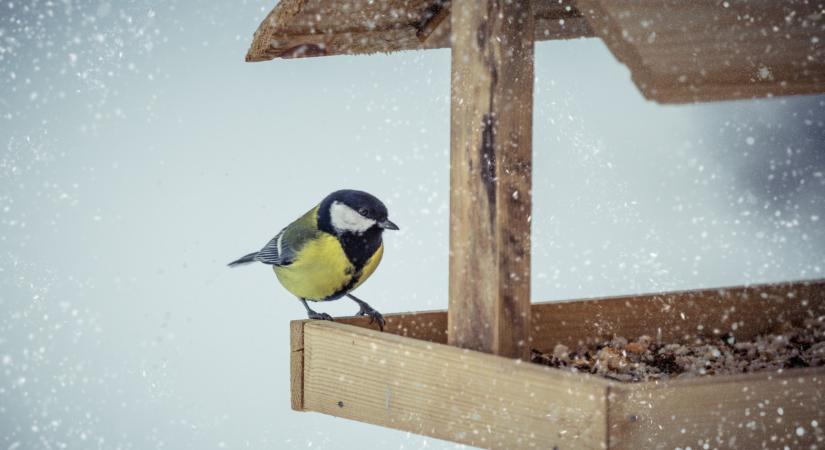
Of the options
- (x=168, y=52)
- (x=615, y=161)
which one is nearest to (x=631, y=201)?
(x=615, y=161)

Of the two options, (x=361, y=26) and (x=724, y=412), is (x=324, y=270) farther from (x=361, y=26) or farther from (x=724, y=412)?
(x=724, y=412)

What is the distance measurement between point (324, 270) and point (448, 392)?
0.69 m

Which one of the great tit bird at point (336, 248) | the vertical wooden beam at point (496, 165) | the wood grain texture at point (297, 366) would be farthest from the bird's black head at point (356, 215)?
the vertical wooden beam at point (496, 165)

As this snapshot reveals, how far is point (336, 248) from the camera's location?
240 centimetres

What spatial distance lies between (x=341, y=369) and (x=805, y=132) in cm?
207

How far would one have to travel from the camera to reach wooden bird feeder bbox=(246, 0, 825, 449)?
156 cm

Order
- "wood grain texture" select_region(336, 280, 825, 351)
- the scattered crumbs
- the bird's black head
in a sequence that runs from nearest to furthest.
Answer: the scattered crumbs, "wood grain texture" select_region(336, 280, 825, 351), the bird's black head

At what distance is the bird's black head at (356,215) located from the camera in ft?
7.79

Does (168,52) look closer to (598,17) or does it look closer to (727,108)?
(727,108)

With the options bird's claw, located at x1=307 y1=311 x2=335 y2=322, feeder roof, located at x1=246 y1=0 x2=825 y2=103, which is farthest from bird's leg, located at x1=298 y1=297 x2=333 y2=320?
feeder roof, located at x1=246 y1=0 x2=825 y2=103

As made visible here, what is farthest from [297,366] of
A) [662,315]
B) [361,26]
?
[662,315]

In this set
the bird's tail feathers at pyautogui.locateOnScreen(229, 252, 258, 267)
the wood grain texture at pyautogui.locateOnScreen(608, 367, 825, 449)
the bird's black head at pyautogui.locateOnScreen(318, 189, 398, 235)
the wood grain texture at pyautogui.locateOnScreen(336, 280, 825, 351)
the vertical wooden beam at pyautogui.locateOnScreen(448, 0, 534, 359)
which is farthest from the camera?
the bird's tail feathers at pyautogui.locateOnScreen(229, 252, 258, 267)

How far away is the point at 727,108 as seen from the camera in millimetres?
3527

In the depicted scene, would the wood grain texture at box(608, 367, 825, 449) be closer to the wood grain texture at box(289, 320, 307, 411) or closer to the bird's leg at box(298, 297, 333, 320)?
the wood grain texture at box(289, 320, 307, 411)
